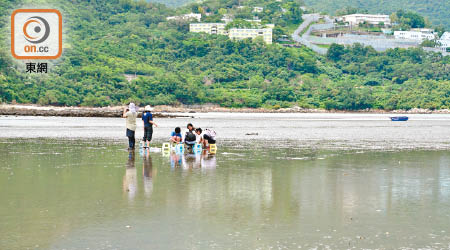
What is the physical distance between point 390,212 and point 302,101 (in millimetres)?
114119

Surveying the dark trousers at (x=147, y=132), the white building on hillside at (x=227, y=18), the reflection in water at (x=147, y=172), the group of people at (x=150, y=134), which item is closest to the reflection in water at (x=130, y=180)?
the reflection in water at (x=147, y=172)

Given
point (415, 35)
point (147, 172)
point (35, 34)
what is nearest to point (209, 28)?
point (415, 35)

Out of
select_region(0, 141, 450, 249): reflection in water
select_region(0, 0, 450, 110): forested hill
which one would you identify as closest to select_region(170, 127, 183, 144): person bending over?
select_region(0, 141, 450, 249): reflection in water

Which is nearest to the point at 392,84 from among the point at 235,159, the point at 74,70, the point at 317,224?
the point at 74,70

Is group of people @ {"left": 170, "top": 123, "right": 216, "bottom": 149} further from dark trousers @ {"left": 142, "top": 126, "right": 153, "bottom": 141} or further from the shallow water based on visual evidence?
the shallow water

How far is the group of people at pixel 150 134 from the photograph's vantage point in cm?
2255

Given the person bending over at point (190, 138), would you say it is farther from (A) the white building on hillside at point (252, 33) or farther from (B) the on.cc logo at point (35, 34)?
(A) the white building on hillside at point (252, 33)

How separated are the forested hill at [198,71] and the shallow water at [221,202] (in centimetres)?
8513

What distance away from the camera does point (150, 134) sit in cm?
2314

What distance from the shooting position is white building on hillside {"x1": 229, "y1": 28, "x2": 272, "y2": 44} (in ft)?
549

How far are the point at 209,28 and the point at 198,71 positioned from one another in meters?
39.3

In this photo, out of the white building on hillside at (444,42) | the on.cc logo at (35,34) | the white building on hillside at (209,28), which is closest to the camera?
the on.cc logo at (35,34)

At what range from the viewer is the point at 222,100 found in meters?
119

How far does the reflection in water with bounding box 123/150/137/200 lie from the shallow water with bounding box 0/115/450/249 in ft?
0.08
